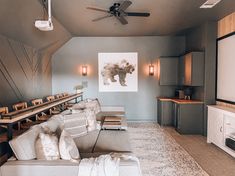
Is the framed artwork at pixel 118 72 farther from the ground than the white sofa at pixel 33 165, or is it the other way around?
the framed artwork at pixel 118 72

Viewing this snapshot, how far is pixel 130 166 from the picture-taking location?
6.25 ft

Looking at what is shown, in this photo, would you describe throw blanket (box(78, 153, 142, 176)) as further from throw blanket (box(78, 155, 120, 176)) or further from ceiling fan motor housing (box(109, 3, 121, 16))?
ceiling fan motor housing (box(109, 3, 121, 16))

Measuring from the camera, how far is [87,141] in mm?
3174

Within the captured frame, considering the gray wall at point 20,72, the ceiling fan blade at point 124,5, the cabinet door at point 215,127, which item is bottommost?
the cabinet door at point 215,127

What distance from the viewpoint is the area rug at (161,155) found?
3.25 m

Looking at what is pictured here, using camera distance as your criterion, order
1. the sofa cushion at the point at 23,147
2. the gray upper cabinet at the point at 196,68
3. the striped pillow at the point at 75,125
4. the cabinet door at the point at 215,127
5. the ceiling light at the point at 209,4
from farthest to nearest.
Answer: the gray upper cabinet at the point at 196,68 → the cabinet door at the point at 215,127 → the ceiling light at the point at 209,4 → the striped pillow at the point at 75,125 → the sofa cushion at the point at 23,147

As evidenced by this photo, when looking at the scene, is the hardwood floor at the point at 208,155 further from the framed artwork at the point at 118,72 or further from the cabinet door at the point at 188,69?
the framed artwork at the point at 118,72

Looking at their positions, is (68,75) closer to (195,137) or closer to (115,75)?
(115,75)

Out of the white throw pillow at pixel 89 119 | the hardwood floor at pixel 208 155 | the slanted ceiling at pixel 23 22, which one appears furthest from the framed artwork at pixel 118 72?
the white throw pillow at pixel 89 119

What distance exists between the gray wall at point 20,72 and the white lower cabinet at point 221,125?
434 centimetres

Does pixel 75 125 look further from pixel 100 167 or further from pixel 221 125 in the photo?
pixel 221 125

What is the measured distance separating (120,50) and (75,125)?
13.8 ft

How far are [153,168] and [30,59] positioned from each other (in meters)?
3.92

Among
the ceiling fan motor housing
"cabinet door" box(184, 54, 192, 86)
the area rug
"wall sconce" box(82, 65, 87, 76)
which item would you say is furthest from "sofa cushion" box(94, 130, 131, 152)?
"wall sconce" box(82, 65, 87, 76)
